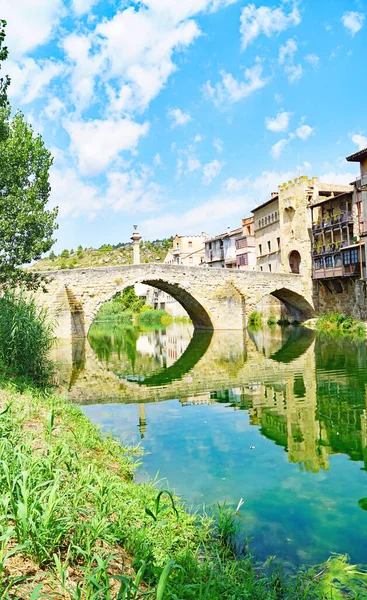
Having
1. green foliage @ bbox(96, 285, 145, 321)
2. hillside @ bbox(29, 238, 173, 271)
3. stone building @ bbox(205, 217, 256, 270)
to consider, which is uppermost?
hillside @ bbox(29, 238, 173, 271)

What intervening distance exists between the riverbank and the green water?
495 mm

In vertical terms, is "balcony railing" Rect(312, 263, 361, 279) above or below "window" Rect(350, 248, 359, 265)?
below

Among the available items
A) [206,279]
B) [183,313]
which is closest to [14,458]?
[206,279]

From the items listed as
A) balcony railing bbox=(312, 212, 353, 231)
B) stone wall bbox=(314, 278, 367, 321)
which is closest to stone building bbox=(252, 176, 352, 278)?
balcony railing bbox=(312, 212, 353, 231)

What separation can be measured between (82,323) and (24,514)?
24777 mm

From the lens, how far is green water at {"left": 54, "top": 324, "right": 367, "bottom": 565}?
496 centimetres

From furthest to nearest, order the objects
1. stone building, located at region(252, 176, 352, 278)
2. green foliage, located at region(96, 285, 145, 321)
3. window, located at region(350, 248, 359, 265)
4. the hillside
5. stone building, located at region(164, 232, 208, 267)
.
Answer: the hillside < stone building, located at region(164, 232, 208, 267) < green foliage, located at region(96, 285, 145, 321) < stone building, located at region(252, 176, 352, 278) < window, located at region(350, 248, 359, 265)

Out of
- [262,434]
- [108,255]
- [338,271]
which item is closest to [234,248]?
[338,271]

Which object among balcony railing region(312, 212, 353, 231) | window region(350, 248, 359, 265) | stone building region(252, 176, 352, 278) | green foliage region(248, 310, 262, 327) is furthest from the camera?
green foliage region(248, 310, 262, 327)

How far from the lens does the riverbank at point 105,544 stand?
289 centimetres

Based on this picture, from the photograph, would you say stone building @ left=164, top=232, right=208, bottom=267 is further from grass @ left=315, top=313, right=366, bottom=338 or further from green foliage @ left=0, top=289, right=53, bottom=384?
green foliage @ left=0, top=289, right=53, bottom=384

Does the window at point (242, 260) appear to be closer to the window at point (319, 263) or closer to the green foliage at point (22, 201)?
the window at point (319, 263)

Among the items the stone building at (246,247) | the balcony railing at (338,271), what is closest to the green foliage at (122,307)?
the stone building at (246,247)

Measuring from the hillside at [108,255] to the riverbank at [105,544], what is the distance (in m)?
83.5
